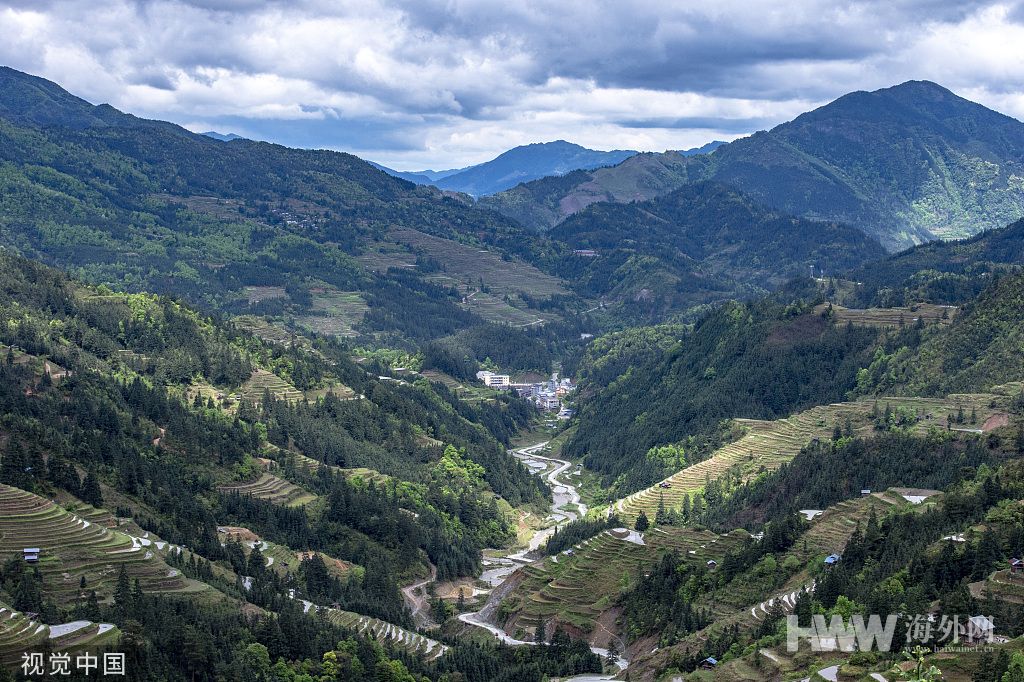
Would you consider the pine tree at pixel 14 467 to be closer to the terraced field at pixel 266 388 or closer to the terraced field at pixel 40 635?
the terraced field at pixel 40 635

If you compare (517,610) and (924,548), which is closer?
(924,548)

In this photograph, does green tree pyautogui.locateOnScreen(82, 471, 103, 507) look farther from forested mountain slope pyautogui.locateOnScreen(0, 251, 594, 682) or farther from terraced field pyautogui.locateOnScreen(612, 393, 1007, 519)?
terraced field pyautogui.locateOnScreen(612, 393, 1007, 519)

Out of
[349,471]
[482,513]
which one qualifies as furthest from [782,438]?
[349,471]

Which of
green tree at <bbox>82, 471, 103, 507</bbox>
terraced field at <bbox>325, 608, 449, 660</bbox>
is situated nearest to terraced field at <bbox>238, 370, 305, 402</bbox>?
green tree at <bbox>82, 471, 103, 507</bbox>

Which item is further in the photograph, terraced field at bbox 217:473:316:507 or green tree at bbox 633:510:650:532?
terraced field at bbox 217:473:316:507

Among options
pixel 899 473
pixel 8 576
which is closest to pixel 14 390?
pixel 8 576

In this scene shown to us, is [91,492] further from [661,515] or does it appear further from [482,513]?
[661,515]

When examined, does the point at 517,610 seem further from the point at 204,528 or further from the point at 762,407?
the point at 762,407
